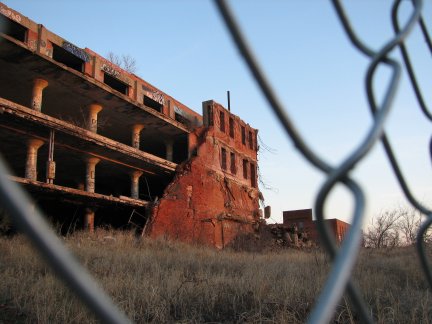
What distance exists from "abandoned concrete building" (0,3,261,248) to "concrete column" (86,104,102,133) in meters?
0.04

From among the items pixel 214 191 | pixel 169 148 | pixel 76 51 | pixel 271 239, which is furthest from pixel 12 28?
pixel 271 239

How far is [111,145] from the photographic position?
1870 centimetres

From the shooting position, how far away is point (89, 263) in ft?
29.1

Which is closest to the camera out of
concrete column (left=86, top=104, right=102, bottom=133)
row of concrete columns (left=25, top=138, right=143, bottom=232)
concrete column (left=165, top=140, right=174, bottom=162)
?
row of concrete columns (left=25, top=138, right=143, bottom=232)

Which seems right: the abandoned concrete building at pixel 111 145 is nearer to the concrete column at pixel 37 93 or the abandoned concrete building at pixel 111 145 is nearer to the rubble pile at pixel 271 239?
the concrete column at pixel 37 93

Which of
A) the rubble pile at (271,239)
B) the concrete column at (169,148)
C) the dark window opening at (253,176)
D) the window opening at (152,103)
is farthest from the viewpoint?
the dark window opening at (253,176)

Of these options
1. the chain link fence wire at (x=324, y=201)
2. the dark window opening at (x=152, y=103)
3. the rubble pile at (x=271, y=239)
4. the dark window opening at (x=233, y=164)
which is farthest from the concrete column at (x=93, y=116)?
the chain link fence wire at (x=324, y=201)

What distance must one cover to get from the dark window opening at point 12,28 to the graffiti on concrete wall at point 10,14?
13 centimetres

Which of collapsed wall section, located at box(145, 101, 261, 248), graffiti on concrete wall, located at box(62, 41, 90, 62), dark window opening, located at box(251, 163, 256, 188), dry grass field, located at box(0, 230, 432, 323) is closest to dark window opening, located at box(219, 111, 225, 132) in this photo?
collapsed wall section, located at box(145, 101, 261, 248)

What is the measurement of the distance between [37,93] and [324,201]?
17.7m

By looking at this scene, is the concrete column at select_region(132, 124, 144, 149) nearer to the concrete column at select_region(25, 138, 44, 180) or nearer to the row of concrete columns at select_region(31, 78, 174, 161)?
the row of concrete columns at select_region(31, 78, 174, 161)

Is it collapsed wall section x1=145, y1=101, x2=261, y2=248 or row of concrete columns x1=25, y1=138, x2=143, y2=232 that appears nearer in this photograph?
row of concrete columns x1=25, y1=138, x2=143, y2=232

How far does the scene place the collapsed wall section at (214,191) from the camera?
19.4m

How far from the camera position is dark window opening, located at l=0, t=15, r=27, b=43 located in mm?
15734
